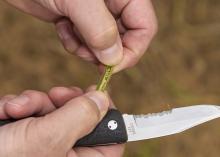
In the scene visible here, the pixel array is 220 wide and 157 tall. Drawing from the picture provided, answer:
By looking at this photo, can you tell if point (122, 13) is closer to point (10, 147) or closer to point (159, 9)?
point (10, 147)

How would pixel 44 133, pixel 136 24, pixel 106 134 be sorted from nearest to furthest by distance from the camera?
pixel 44 133 → pixel 106 134 → pixel 136 24

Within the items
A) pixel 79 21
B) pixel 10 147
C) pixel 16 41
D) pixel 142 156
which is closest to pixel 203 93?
pixel 142 156

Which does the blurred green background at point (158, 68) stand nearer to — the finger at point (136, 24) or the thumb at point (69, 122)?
the finger at point (136, 24)

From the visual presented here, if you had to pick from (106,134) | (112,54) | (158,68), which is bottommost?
(158,68)

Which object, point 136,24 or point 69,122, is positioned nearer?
point 69,122

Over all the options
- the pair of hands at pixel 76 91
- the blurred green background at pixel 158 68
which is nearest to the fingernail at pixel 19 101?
the pair of hands at pixel 76 91

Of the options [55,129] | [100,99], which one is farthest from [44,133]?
[100,99]

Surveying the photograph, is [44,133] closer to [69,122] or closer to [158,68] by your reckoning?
[69,122]
